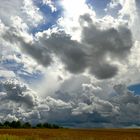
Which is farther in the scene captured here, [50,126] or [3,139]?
[50,126]

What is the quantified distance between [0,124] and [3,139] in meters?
161

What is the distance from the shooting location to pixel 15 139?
43.2 m

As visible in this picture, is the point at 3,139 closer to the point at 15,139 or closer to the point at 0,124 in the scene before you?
the point at 15,139

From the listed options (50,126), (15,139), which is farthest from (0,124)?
(15,139)

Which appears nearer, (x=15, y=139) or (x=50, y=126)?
(x=15, y=139)

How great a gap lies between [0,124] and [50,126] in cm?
2742

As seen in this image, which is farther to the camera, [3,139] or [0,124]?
[0,124]

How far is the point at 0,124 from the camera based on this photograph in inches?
7849

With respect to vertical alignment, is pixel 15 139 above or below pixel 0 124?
below

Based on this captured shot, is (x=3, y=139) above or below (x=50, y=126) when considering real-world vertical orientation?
below

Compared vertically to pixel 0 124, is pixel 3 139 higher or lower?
lower

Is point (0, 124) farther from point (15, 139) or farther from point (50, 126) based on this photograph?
point (15, 139)

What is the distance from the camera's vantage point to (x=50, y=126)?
199 m

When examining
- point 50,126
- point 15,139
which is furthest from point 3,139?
point 50,126
